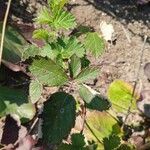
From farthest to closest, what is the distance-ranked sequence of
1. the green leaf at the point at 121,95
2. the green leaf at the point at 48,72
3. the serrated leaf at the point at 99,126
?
1. the green leaf at the point at 121,95
2. the serrated leaf at the point at 99,126
3. the green leaf at the point at 48,72

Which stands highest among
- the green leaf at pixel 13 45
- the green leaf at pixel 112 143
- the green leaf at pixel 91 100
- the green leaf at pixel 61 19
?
the green leaf at pixel 61 19

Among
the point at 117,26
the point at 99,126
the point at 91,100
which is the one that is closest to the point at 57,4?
the point at 91,100

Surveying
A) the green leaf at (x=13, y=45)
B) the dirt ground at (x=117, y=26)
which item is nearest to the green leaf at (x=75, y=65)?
the green leaf at (x=13, y=45)

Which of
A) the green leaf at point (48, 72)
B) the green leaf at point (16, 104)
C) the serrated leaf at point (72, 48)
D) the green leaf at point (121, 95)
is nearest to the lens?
the green leaf at point (48, 72)

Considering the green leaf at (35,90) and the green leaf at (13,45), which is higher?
the green leaf at (13,45)

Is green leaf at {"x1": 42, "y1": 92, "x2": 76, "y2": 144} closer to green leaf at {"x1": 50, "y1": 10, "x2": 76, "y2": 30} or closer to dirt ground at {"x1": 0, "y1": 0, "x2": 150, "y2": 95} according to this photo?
green leaf at {"x1": 50, "y1": 10, "x2": 76, "y2": 30}

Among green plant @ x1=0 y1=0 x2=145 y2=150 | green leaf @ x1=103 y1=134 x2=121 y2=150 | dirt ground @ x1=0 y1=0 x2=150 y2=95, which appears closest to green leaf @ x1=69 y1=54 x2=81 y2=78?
green plant @ x1=0 y1=0 x2=145 y2=150

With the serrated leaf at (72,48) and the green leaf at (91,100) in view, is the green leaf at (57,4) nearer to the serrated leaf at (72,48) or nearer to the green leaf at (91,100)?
the serrated leaf at (72,48)
